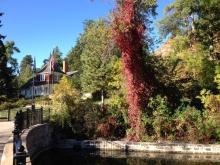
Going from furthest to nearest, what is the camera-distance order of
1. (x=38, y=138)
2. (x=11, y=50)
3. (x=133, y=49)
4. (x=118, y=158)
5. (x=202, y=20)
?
(x=11, y=50) → (x=202, y=20) → (x=133, y=49) → (x=38, y=138) → (x=118, y=158)

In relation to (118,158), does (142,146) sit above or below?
above

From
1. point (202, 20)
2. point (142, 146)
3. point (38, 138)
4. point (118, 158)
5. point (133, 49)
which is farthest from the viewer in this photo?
point (202, 20)

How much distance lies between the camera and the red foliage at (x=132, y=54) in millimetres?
28953

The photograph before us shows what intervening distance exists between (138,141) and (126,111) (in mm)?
2586

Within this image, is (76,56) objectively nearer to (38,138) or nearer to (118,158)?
(38,138)

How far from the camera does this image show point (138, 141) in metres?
28.4

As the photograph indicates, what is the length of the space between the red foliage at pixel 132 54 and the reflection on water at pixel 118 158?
3185 millimetres

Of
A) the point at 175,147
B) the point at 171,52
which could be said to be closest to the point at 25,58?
the point at 171,52

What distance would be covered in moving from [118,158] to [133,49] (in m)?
7.83

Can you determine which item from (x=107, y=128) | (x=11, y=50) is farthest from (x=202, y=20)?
(x=11, y=50)

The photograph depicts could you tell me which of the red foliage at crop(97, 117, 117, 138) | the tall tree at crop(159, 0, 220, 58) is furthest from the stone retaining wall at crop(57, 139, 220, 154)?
the tall tree at crop(159, 0, 220, 58)

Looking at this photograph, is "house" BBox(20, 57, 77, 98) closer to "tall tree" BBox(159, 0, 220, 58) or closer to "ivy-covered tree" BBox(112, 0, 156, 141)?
"tall tree" BBox(159, 0, 220, 58)

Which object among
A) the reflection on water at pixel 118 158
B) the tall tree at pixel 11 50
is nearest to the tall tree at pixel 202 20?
the reflection on water at pixel 118 158

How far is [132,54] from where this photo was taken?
29172mm
